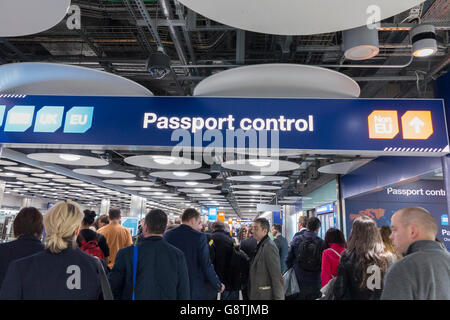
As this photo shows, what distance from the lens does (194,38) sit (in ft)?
17.4

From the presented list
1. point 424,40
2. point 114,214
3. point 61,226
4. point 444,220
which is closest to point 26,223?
point 61,226

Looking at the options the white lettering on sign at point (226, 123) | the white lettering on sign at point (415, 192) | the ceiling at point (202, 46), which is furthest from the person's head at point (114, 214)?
the white lettering on sign at point (415, 192)

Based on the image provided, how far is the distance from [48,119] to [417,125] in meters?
4.33

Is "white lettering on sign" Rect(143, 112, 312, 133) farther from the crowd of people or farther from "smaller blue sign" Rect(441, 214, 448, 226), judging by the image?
"smaller blue sign" Rect(441, 214, 448, 226)

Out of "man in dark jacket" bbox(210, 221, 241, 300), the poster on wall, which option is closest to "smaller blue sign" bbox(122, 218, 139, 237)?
"man in dark jacket" bbox(210, 221, 241, 300)

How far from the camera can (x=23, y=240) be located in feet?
8.07

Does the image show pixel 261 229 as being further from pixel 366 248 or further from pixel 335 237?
pixel 366 248

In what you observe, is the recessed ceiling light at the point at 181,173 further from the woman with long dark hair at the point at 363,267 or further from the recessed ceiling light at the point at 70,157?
the woman with long dark hair at the point at 363,267

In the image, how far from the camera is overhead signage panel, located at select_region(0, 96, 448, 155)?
359 centimetres

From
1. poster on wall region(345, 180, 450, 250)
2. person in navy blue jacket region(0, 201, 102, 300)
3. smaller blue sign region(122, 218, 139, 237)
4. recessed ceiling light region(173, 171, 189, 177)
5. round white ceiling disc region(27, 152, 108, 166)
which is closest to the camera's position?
person in navy blue jacket region(0, 201, 102, 300)

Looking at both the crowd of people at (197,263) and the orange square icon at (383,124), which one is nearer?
the crowd of people at (197,263)

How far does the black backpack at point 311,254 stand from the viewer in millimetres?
4809

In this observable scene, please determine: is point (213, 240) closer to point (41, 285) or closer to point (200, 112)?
point (200, 112)

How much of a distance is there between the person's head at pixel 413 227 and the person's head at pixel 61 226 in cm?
193
